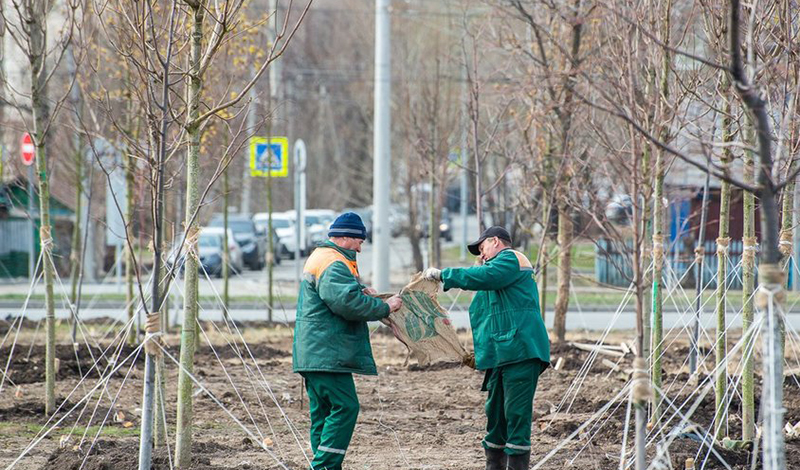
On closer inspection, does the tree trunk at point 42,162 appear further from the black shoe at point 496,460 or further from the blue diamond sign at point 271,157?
the blue diamond sign at point 271,157

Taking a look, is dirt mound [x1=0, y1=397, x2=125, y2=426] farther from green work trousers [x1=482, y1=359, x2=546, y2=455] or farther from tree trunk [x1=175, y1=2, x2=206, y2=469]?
green work trousers [x1=482, y1=359, x2=546, y2=455]

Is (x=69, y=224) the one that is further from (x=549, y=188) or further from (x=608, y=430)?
(x=608, y=430)

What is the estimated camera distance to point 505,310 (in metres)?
6.16

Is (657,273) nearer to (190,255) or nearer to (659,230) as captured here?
(659,230)

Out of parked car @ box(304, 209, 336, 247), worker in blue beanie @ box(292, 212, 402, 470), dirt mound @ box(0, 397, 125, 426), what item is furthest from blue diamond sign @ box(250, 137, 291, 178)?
parked car @ box(304, 209, 336, 247)

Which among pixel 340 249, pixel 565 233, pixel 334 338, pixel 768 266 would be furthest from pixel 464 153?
pixel 768 266

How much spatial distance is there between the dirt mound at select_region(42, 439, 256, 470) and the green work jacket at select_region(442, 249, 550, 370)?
67.0 inches

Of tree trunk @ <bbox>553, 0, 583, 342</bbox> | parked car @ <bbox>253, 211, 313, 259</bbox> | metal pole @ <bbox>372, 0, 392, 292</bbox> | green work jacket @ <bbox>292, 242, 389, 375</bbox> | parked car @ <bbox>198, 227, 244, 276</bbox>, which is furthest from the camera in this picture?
parked car @ <bbox>253, 211, 313, 259</bbox>

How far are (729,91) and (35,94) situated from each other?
511 cm

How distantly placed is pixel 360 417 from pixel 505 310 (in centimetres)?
250

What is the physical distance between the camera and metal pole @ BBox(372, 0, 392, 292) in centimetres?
1647

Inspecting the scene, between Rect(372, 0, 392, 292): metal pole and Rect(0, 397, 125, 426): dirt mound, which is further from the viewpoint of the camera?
Rect(372, 0, 392, 292): metal pole

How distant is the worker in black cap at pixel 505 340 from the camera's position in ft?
19.7

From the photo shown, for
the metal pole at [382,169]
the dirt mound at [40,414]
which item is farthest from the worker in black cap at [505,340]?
the metal pole at [382,169]
